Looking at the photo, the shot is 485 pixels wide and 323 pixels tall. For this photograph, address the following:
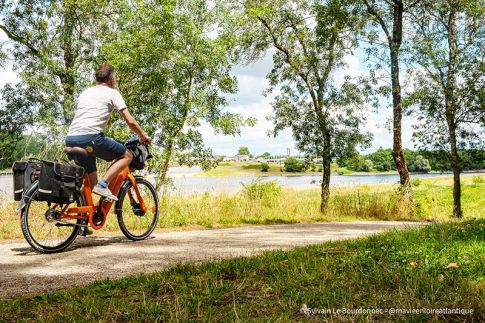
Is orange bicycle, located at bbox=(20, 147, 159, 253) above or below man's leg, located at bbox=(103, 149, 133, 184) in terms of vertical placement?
below


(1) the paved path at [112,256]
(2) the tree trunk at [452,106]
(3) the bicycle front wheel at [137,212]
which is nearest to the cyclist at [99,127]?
(3) the bicycle front wheel at [137,212]

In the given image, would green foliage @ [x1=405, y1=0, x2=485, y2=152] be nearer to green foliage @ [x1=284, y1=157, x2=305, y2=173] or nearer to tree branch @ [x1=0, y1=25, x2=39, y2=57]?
green foliage @ [x1=284, y1=157, x2=305, y2=173]

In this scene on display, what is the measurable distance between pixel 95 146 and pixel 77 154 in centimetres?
24

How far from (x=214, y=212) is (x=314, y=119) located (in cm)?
808

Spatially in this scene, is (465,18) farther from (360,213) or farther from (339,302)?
(339,302)

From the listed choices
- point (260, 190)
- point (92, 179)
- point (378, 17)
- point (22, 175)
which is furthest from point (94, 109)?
point (378, 17)

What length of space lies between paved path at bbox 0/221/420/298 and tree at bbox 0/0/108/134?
33.6ft

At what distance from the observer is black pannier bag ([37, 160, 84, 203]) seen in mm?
5238

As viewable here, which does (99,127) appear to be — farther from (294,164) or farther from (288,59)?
(288,59)

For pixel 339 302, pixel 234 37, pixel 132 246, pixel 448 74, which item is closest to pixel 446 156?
pixel 448 74

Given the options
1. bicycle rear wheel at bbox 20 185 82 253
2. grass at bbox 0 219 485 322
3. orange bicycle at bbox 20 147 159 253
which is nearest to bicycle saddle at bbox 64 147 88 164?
orange bicycle at bbox 20 147 159 253

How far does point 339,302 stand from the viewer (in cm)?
282

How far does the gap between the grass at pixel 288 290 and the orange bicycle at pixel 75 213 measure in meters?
2.26

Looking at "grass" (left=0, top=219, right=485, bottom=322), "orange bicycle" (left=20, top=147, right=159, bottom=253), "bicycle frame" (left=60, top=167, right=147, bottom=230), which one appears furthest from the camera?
"bicycle frame" (left=60, top=167, right=147, bottom=230)
